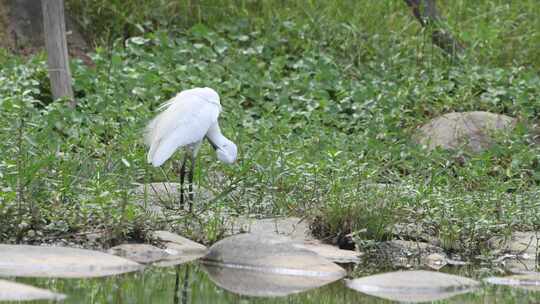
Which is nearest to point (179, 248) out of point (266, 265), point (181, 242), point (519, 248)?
point (181, 242)

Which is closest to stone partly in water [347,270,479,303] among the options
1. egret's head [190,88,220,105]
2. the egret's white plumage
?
the egret's white plumage

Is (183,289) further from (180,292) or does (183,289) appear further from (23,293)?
(23,293)

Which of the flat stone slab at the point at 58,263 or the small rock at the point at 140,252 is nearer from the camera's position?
the flat stone slab at the point at 58,263

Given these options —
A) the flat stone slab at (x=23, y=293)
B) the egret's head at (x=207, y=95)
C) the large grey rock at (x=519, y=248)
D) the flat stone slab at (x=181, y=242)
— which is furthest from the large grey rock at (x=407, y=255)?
the flat stone slab at (x=23, y=293)

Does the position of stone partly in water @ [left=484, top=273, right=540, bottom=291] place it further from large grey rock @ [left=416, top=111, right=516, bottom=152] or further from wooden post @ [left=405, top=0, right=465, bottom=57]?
wooden post @ [left=405, top=0, right=465, bottom=57]

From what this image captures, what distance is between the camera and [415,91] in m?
9.66

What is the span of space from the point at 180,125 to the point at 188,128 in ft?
0.19

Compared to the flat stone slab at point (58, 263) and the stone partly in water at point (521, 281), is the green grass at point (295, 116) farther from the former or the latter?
the stone partly in water at point (521, 281)

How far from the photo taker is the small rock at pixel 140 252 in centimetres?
556

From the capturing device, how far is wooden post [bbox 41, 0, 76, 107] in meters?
8.10

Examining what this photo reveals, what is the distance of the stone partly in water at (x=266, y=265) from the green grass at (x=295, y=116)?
470 millimetres

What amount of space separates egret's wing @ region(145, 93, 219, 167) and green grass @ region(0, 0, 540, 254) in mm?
177

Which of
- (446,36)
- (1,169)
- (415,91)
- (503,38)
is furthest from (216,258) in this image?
(503,38)

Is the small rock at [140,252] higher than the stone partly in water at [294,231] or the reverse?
the reverse
